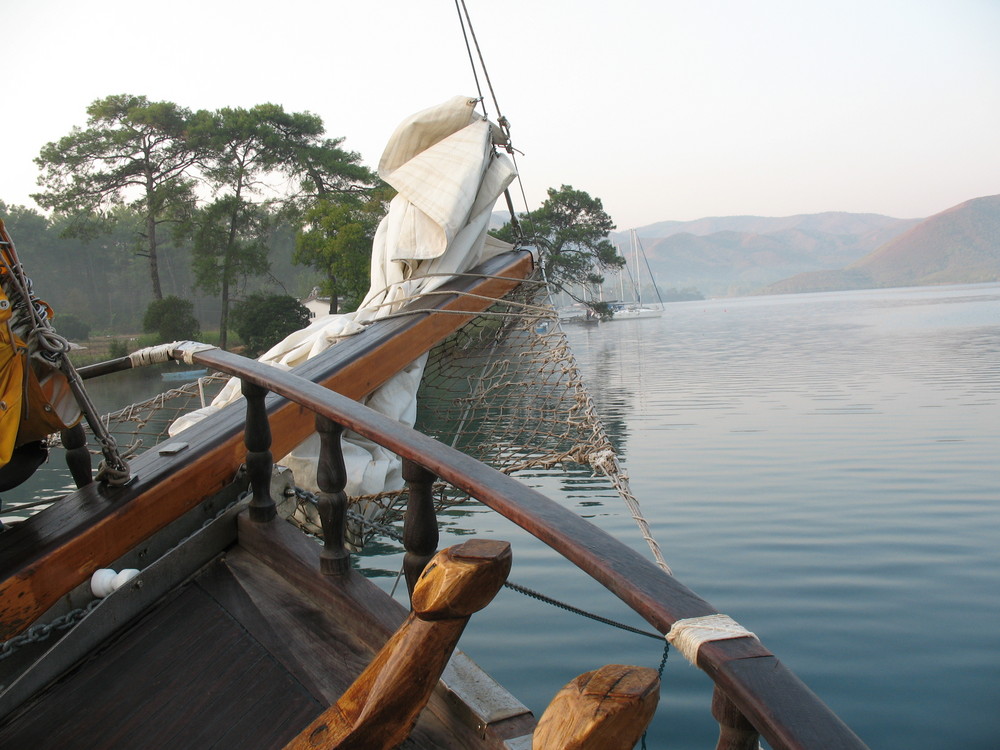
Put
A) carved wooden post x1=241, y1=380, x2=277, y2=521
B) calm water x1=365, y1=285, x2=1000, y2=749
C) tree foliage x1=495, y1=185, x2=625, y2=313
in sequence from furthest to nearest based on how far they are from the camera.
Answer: tree foliage x1=495, y1=185, x2=625, y2=313, calm water x1=365, y1=285, x2=1000, y2=749, carved wooden post x1=241, y1=380, x2=277, y2=521

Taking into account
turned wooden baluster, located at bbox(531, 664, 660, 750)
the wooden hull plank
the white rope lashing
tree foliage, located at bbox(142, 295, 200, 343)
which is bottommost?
tree foliage, located at bbox(142, 295, 200, 343)

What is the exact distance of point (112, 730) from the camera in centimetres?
146

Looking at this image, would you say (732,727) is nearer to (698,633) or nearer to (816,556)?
(698,633)

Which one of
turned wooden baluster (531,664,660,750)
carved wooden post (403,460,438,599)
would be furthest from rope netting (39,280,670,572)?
turned wooden baluster (531,664,660,750)

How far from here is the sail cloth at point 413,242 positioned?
301 cm

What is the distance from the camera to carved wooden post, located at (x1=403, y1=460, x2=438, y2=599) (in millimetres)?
1350

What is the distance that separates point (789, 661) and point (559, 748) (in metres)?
3.35

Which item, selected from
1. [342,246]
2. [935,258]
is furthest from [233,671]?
[935,258]

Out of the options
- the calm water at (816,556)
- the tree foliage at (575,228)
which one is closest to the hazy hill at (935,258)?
the tree foliage at (575,228)

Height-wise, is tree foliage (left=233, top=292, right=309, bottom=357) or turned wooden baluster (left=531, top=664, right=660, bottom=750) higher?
turned wooden baluster (left=531, top=664, right=660, bottom=750)

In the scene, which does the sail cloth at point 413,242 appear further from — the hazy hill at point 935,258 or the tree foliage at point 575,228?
the hazy hill at point 935,258

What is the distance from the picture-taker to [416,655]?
102cm

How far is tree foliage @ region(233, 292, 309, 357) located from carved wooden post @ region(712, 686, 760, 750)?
24.4m

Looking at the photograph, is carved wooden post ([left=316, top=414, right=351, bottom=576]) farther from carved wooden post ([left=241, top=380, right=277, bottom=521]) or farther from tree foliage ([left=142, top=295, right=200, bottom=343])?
tree foliage ([left=142, top=295, right=200, bottom=343])
